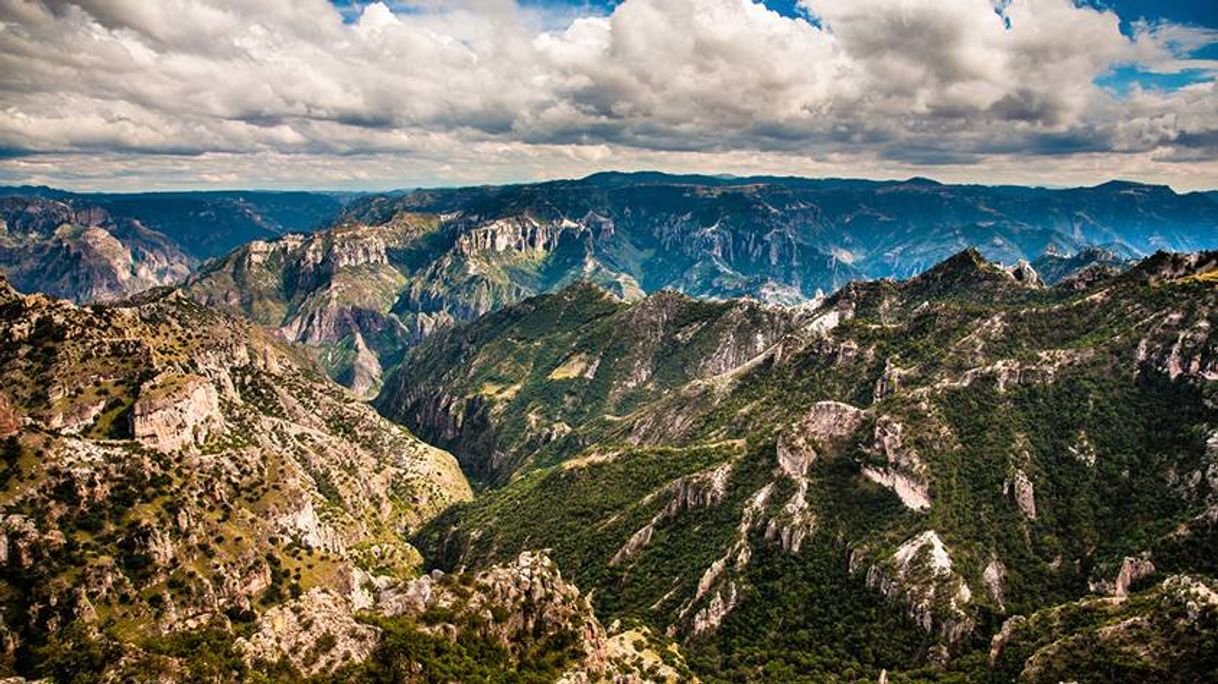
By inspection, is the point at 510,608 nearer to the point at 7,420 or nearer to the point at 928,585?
the point at 928,585

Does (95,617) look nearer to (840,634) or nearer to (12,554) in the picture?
(12,554)

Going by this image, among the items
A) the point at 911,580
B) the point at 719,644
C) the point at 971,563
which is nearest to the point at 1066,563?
the point at 971,563

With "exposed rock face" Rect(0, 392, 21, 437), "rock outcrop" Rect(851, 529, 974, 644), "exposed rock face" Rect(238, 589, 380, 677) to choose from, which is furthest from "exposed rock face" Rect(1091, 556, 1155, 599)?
"exposed rock face" Rect(0, 392, 21, 437)

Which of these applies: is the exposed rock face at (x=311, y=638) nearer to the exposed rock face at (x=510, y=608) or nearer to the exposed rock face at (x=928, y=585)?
the exposed rock face at (x=510, y=608)

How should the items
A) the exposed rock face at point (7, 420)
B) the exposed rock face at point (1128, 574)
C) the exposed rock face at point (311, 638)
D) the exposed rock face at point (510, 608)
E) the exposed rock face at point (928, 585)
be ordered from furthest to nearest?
1. the exposed rock face at point (928, 585)
2. the exposed rock face at point (7, 420)
3. the exposed rock face at point (1128, 574)
4. the exposed rock face at point (510, 608)
5. the exposed rock face at point (311, 638)

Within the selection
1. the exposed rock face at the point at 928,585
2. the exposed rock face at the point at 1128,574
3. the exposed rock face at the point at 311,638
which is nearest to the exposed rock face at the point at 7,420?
the exposed rock face at the point at 311,638

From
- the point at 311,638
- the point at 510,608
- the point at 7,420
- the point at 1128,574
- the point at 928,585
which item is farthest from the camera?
the point at 928,585

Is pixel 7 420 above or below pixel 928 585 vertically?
above

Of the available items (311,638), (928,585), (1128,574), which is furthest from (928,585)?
(311,638)

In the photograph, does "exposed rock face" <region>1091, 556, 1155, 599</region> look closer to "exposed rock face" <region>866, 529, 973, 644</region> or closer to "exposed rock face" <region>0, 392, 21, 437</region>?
"exposed rock face" <region>866, 529, 973, 644</region>

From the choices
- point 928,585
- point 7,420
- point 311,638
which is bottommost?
point 928,585
